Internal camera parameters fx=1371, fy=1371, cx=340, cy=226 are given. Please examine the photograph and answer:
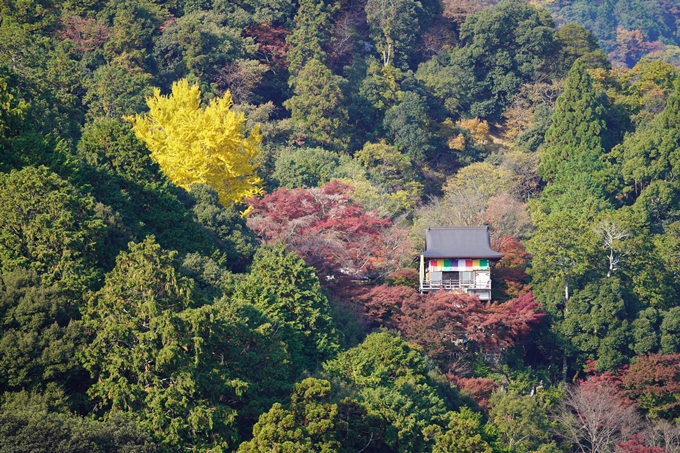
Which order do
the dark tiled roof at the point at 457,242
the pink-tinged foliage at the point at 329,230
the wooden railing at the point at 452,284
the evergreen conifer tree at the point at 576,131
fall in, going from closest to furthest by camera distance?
the pink-tinged foliage at the point at 329,230, the wooden railing at the point at 452,284, the dark tiled roof at the point at 457,242, the evergreen conifer tree at the point at 576,131

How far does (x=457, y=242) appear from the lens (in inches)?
2007

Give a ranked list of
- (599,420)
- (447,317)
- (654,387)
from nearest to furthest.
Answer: (599,420), (447,317), (654,387)

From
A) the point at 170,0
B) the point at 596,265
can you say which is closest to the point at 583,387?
the point at 596,265

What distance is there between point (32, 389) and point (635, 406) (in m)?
23.8

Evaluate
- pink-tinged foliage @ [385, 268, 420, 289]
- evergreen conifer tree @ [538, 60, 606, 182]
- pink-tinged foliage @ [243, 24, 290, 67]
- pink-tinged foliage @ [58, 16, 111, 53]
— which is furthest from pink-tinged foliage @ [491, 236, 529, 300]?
pink-tinged foliage @ [58, 16, 111, 53]

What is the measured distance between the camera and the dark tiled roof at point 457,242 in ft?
166

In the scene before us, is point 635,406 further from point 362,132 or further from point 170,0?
point 170,0

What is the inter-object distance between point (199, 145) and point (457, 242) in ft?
33.5

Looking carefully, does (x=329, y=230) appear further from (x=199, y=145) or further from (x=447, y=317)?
(x=447, y=317)

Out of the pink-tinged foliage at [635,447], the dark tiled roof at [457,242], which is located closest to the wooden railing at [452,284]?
the dark tiled roof at [457,242]

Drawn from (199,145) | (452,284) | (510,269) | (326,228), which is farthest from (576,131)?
(199,145)

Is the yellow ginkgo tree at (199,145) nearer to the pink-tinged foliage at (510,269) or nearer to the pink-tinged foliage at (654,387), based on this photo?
the pink-tinged foliage at (510,269)

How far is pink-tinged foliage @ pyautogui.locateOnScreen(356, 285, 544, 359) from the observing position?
46.8 meters

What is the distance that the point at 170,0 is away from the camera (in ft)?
232
